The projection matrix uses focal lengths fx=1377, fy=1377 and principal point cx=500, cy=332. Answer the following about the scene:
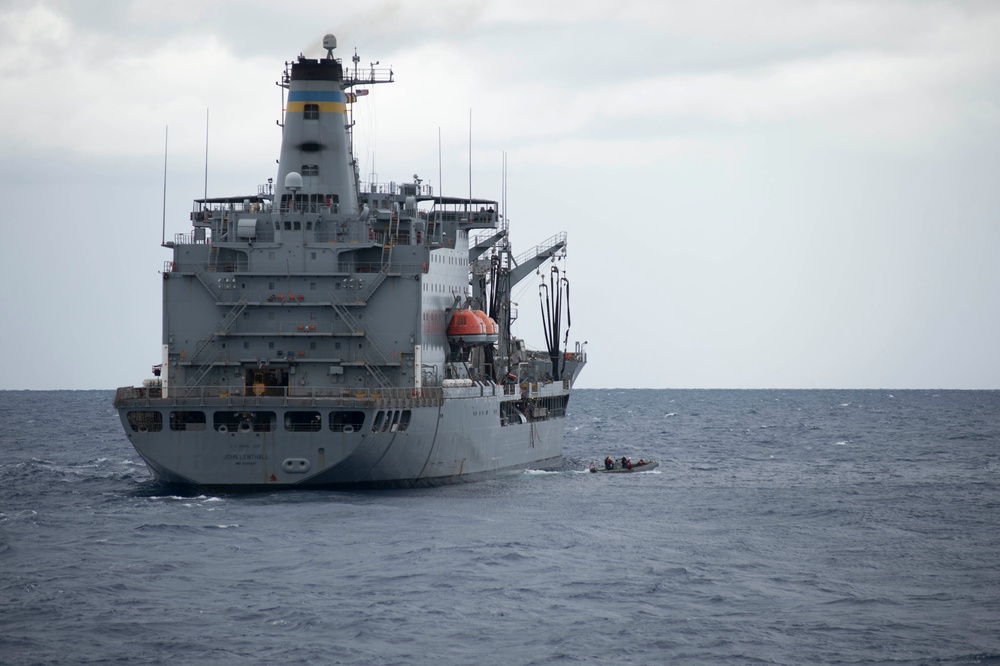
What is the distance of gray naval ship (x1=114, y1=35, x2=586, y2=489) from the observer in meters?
49.6

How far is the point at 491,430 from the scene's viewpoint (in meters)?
60.5

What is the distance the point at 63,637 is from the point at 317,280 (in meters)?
26.0

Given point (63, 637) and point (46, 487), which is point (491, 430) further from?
point (63, 637)

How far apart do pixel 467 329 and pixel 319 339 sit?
7923mm

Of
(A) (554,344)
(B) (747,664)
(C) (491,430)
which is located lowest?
(B) (747,664)

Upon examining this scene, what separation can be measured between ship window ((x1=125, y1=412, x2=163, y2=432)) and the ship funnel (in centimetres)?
1201

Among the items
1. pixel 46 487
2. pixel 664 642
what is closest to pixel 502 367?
pixel 46 487

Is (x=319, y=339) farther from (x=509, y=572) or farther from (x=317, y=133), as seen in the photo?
(x=509, y=572)

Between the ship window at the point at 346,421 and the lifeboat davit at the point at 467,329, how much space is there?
10.5m

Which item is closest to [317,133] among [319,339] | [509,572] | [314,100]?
[314,100]

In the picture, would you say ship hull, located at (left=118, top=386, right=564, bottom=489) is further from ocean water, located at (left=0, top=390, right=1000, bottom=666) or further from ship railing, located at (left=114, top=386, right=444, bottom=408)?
ocean water, located at (left=0, top=390, right=1000, bottom=666)

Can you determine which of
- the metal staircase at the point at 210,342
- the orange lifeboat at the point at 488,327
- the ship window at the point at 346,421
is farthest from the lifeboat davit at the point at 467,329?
the ship window at the point at 346,421

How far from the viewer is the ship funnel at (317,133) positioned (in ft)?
190

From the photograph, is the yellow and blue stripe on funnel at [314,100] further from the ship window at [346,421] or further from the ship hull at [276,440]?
the ship window at [346,421]
